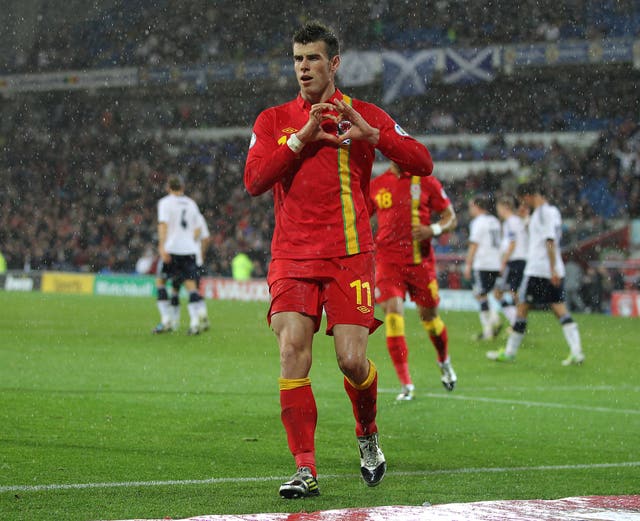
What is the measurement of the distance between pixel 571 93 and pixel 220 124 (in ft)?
40.7

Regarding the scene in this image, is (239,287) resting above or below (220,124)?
Answer: below

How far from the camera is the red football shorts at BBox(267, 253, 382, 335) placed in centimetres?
510

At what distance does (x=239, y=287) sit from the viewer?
29.4 m

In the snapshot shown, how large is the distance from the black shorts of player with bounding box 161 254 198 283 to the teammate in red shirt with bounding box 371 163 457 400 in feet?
20.3

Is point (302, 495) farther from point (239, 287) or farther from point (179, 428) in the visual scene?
point (239, 287)

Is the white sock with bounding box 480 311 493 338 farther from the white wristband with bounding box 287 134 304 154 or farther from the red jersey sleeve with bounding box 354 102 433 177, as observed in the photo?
the white wristband with bounding box 287 134 304 154

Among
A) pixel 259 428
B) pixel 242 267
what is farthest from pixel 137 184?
pixel 259 428

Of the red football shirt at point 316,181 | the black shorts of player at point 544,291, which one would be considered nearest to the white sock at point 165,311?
the black shorts of player at point 544,291

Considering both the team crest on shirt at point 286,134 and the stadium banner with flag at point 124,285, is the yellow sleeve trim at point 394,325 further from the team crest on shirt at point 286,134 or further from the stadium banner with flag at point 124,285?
the stadium banner with flag at point 124,285

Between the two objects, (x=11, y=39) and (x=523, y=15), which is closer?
(x=523, y=15)

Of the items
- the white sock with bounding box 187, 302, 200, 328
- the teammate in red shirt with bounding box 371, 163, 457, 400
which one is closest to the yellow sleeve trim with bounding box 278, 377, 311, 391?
the teammate in red shirt with bounding box 371, 163, 457, 400

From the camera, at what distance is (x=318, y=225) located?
16.9ft

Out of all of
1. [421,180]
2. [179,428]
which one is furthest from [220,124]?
[179,428]

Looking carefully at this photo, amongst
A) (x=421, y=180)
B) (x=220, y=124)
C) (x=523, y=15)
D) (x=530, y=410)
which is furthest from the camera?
(x=220, y=124)
